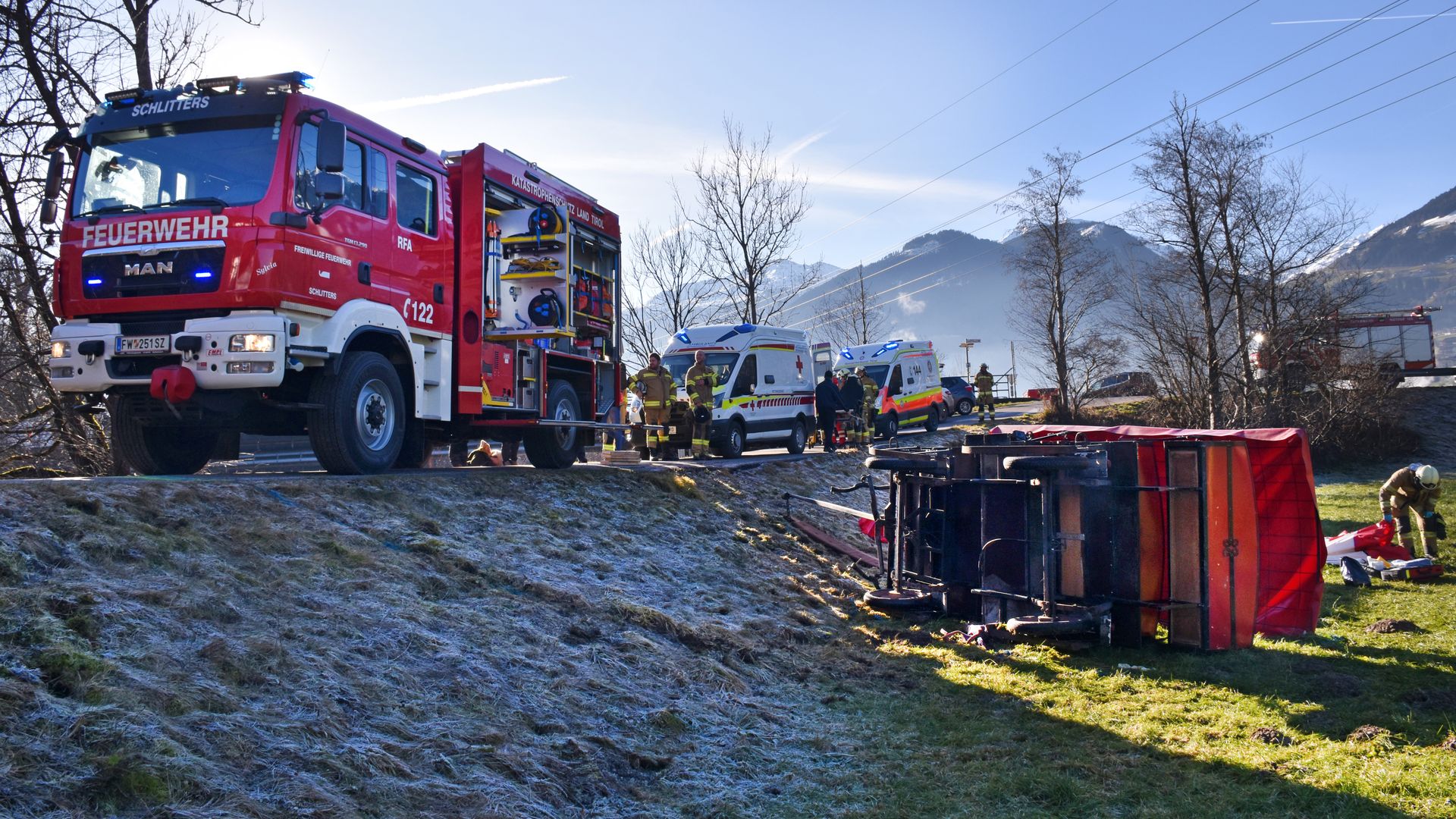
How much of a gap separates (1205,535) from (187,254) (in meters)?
Result: 8.12

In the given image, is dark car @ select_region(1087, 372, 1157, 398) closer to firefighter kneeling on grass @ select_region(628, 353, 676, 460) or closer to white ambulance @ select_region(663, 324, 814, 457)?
white ambulance @ select_region(663, 324, 814, 457)

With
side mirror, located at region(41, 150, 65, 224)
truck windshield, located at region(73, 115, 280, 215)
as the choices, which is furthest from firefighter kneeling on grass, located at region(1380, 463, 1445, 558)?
side mirror, located at region(41, 150, 65, 224)

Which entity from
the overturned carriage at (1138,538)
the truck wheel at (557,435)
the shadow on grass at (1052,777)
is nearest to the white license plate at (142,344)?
the truck wheel at (557,435)

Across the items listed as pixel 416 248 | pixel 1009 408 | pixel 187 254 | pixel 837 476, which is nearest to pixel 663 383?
pixel 837 476

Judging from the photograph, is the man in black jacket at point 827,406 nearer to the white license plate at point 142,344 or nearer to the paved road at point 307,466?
the paved road at point 307,466

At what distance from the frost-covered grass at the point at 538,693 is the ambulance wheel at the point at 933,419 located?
20.4 m

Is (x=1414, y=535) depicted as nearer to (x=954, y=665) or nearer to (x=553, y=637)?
(x=954, y=665)

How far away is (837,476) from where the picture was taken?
718 inches

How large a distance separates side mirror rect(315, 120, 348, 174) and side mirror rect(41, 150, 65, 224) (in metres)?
2.40

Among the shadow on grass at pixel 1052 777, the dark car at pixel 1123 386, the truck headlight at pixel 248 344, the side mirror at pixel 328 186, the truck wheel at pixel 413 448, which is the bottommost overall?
the shadow on grass at pixel 1052 777

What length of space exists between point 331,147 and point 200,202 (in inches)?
44.7

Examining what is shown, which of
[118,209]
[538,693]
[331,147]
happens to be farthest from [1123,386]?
[538,693]

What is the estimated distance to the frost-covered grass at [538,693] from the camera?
3.75 m

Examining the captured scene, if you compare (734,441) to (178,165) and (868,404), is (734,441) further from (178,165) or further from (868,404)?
Result: (178,165)
